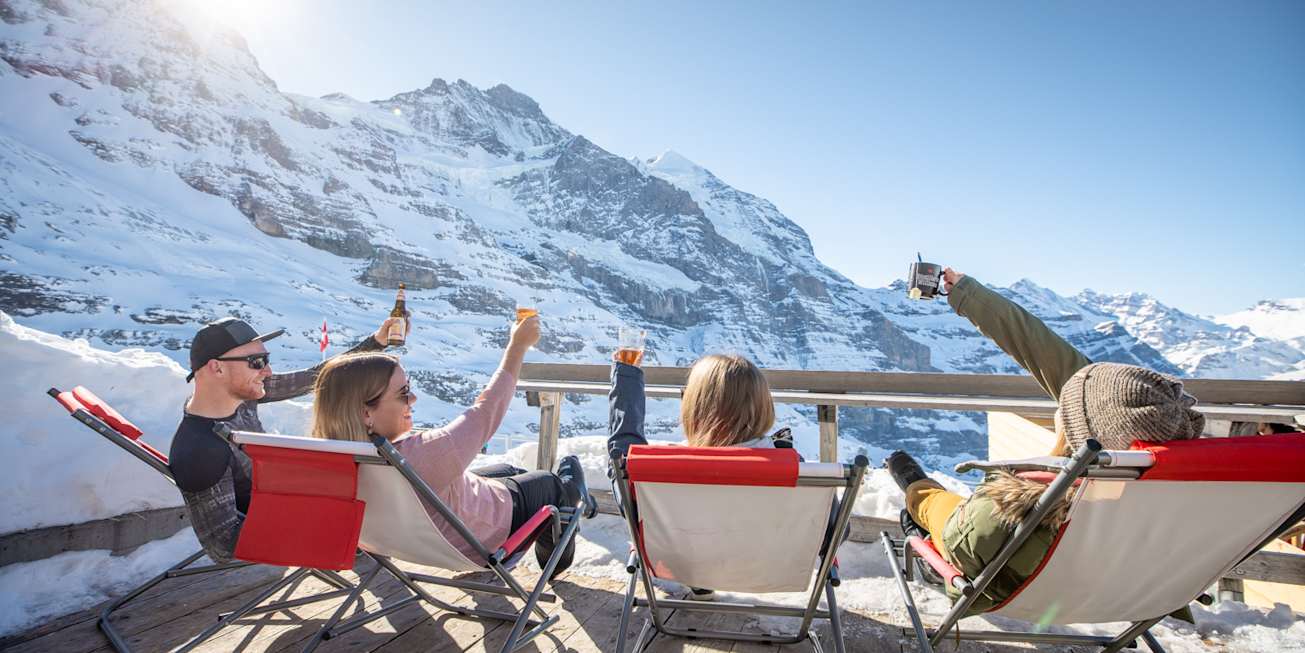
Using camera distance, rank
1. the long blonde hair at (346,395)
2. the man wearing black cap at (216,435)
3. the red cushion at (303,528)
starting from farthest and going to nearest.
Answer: the man wearing black cap at (216,435) < the long blonde hair at (346,395) < the red cushion at (303,528)

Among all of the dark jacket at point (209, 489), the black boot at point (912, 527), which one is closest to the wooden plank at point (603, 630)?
the black boot at point (912, 527)

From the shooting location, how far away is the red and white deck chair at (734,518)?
145 cm

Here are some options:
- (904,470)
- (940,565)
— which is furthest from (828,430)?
(940,565)

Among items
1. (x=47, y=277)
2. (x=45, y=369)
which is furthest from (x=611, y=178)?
(x=45, y=369)

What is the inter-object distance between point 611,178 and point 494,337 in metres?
96.3

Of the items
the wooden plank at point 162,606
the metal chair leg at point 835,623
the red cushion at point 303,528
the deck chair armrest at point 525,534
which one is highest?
the red cushion at point 303,528

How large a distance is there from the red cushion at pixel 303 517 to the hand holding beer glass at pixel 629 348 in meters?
0.96

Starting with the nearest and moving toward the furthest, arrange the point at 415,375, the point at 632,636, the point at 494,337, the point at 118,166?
the point at 632,636
the point at 415,375
the point at 118,166
the point at 494,337

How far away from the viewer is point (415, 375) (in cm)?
8050

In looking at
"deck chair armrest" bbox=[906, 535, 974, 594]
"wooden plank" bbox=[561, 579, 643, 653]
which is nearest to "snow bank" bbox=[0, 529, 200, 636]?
"wooden plank" bbox=[561, 579, 643, 653]

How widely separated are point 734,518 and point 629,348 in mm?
792

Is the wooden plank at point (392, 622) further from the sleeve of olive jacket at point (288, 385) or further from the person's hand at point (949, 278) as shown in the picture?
the person's hand at point (949, 278)

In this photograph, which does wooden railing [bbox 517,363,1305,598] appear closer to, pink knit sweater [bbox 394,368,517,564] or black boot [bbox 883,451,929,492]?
black boot [bbox 883,451,929,492]

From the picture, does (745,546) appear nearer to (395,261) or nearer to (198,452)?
(198,452)
